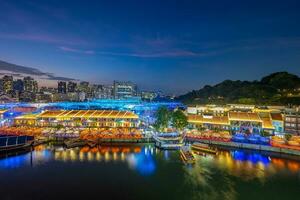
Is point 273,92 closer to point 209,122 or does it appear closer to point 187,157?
point 209,122

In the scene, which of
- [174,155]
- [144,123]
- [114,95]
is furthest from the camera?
[114,95]

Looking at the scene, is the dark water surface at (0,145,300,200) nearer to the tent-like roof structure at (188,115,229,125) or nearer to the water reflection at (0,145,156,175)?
the water reflection at (0,145,156,175)

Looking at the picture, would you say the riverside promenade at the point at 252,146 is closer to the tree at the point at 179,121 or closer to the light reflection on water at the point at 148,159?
the light reflection on water at the point at 148,159

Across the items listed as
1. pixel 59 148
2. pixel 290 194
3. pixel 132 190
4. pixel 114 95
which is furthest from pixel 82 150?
pixel 114 95

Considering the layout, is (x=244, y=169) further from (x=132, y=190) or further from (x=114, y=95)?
(x=114, y=95)

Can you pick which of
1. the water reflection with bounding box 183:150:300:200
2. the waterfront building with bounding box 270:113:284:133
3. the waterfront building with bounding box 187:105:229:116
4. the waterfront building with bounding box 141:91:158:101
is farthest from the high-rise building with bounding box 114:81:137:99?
the water reflection with bounding box 183:150:300:200

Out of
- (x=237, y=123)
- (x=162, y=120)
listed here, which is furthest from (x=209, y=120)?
(x=162, y=120)
